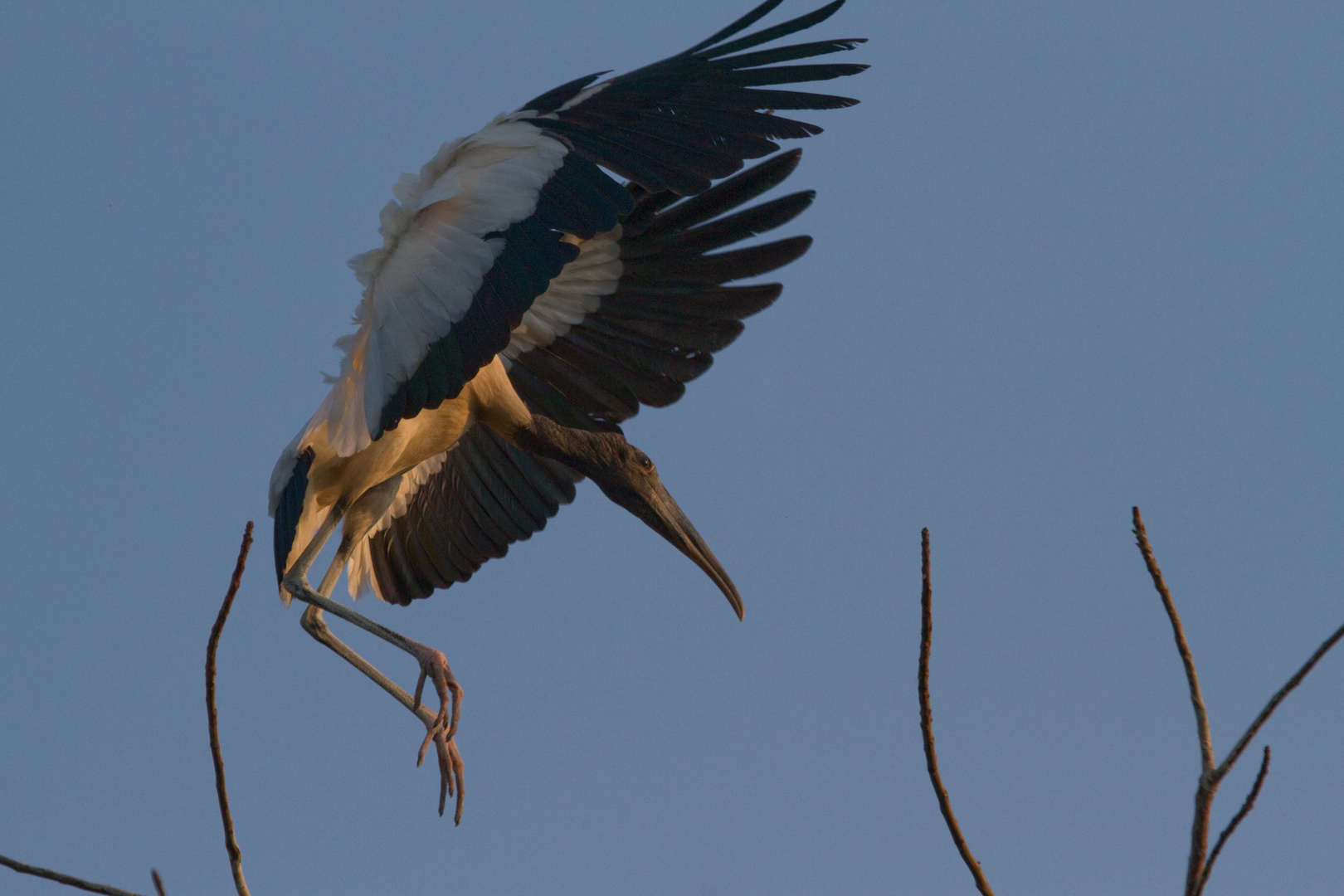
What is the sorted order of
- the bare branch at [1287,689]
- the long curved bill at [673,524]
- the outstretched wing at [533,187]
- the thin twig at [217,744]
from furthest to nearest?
the long curved bill at [673,524]
the outstretched wing at [533,187]
the thin twig at [217,744]
the bare branch at [1287,689]

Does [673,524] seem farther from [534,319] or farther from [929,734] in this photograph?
[929,734]

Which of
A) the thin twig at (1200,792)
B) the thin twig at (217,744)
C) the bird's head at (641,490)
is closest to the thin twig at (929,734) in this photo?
the thin twig at (1200,792)

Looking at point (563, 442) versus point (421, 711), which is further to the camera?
point (563, 442)

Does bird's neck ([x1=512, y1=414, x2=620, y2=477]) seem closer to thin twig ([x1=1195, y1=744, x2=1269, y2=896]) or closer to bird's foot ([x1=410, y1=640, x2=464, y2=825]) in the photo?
bird's foot ([x1=410, y1=640, x2=464, y2=825])

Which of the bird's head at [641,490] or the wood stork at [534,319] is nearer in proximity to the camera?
the wood stork at [534,319]

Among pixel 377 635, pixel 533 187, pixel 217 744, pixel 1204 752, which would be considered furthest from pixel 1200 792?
pixel 377 635

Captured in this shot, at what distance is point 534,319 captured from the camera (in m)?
5.98

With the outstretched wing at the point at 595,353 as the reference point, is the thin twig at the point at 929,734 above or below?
below

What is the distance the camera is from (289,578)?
5320 millimetres

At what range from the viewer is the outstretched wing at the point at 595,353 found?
18.2 feet

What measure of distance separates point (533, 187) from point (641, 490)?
5.37 ft

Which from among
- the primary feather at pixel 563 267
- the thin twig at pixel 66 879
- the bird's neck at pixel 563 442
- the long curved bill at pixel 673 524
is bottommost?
the thin twig at pixel 66 879

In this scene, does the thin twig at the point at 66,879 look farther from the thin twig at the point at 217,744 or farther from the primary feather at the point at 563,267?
the primary feather at the point at 563,267

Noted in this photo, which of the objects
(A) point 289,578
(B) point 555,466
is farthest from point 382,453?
(B) point 555,466
